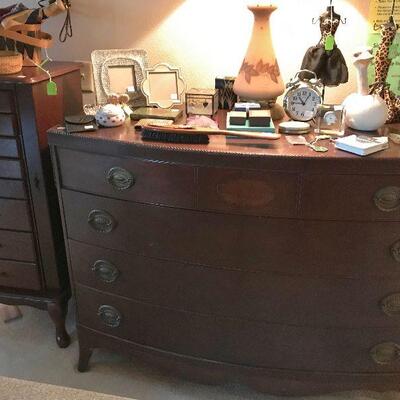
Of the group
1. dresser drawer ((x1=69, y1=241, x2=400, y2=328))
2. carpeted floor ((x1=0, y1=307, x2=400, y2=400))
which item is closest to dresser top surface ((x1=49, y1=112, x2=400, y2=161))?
dresser drawer ((x1=69, y1=241, x2=400, y2=328))

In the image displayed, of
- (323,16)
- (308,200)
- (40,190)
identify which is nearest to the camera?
(308,200)

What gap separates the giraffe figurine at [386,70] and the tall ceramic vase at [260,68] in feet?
0.94

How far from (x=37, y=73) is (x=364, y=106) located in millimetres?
1001

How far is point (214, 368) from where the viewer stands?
1492 millimetres

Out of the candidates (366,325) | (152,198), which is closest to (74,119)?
(152,198)

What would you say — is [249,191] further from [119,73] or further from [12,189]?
[12,189]

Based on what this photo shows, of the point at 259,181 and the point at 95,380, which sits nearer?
the point at 259,181

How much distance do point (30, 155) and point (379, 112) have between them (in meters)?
1.08

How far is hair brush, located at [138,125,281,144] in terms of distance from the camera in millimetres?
1225

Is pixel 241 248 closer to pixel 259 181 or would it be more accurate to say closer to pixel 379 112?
pixel 259 181

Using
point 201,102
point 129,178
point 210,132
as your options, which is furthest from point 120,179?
point 201,102

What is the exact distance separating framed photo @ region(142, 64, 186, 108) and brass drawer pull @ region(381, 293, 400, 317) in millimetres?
918

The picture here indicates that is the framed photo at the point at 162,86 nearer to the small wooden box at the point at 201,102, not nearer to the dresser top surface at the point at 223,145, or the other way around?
the small wooden box at the point at 201,102

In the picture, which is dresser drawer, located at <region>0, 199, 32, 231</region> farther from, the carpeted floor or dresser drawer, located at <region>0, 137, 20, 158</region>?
the carpeted floor
